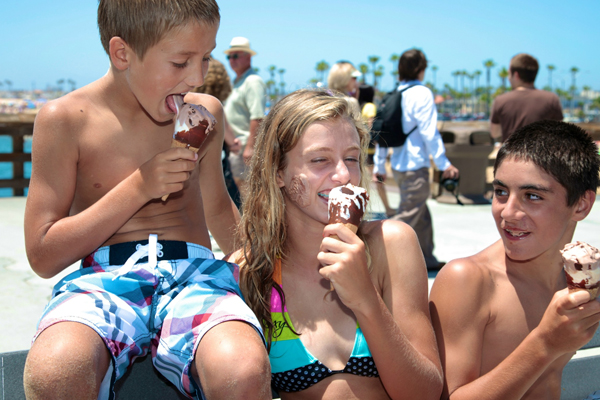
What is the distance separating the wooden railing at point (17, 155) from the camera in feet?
31.6

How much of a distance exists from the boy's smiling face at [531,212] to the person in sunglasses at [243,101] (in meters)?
3.79

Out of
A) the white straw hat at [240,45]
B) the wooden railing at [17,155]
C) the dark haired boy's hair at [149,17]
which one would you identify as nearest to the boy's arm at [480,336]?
the dark haired boy's hair at [149,17]

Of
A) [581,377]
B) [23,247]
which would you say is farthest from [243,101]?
[581,377]

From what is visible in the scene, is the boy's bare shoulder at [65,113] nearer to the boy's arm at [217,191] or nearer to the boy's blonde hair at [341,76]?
the boy's arm at [217,191]

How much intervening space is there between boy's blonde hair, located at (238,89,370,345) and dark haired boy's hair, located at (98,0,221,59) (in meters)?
0.46

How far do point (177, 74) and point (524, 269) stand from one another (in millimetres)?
1559

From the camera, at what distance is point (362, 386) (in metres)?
1.92

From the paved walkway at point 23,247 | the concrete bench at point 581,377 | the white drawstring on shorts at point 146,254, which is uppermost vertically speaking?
the white drawstring on shorts at point 146,254

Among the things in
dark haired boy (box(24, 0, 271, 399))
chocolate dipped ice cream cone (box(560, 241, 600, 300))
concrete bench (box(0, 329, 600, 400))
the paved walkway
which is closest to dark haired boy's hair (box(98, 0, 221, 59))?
dark haired boy (box(24, 0, 271, 399))

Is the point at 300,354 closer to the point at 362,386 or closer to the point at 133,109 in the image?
the point at 362,386

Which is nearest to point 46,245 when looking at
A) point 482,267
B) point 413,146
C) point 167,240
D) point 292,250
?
point 167,240

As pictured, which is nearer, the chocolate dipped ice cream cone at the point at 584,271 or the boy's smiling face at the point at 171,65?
the chocolate dipped ice cream cone at the point at 584,271

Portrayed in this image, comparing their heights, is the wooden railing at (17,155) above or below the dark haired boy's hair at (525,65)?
below

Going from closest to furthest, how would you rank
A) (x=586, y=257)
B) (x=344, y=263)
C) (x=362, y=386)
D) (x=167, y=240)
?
(x=344, y=263), (x=586, y=257), (x=362, y=386), (x=167, y=240)
